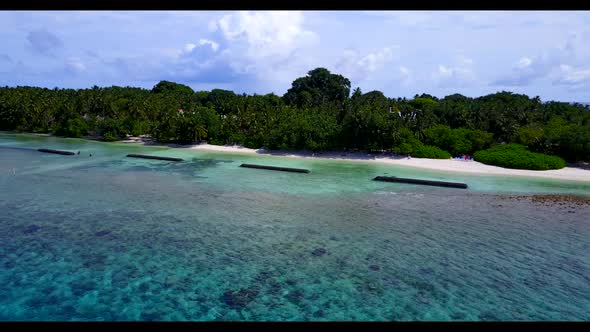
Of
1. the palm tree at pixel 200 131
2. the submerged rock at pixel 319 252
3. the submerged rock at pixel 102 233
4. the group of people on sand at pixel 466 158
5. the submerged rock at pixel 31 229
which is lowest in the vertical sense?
the submerged rock at pixel 31 229

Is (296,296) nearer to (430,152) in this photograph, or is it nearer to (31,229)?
(31,229)

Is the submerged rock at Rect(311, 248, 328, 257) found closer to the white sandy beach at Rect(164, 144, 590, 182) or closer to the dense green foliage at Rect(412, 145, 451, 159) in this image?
the white sandy beach at Rect(164, 144, 590, 182)

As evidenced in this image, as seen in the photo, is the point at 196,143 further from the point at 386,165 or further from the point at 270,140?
the point at 386,165

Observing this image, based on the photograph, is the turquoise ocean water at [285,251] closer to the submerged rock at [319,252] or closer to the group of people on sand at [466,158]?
the submerged rock at [319,252]

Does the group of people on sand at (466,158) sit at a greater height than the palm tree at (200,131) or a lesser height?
lesser

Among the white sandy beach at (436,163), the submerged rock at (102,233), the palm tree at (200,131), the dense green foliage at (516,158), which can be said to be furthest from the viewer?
the palm tree at (200,131)

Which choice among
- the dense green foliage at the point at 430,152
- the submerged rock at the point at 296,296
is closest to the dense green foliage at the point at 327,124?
the dense green foliage at the point at 430,152
